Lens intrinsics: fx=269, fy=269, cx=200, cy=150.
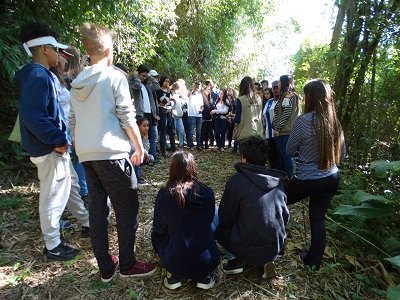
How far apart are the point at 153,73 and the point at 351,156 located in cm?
450

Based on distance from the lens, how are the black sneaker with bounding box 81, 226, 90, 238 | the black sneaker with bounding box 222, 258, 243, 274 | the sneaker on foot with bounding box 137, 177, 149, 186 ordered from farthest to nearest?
the sneaker on foot with bounding box 137, 177, 149, 186, the black sneaker with bounding box 81, 226, 90, 238, the black sneaker with bounding box 222, 258, 243, 274

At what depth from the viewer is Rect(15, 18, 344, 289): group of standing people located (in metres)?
1.99

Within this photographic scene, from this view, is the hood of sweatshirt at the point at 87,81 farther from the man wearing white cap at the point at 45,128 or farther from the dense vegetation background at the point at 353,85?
the dense vegetation background at the point at 353,85

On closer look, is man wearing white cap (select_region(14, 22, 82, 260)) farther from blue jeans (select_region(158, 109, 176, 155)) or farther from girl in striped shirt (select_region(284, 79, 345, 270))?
blue jeans (select_region(158, 109, 176, 155))

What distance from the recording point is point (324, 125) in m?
2.40

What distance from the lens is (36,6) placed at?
439 centimetres

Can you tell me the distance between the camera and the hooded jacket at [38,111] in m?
2.16

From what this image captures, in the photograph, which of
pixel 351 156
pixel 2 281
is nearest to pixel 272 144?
pixel 351 156

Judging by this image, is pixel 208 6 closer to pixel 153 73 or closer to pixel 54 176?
pixel 153 73

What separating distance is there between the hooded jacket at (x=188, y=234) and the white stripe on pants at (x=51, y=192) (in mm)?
968

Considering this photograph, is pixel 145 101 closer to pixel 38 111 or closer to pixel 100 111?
pixel 38 111

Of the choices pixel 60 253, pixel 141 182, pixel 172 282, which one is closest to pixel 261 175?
pixel 172 282

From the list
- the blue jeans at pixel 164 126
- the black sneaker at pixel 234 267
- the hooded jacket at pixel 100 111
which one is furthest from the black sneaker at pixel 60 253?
the blue jeans at pixel 164 126

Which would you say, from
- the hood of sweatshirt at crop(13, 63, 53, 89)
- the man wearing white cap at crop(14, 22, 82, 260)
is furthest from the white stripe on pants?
the hood of sweatshirt at crop(13, 63, 53, 89)
